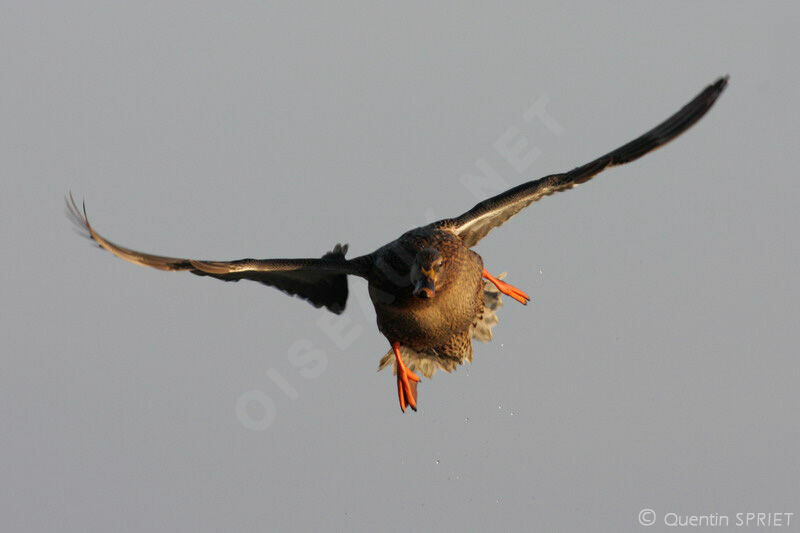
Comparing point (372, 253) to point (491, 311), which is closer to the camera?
point (372, 253)

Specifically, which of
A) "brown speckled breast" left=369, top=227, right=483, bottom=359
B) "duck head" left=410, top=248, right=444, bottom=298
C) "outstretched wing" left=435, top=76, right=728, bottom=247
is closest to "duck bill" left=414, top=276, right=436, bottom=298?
"duck head" left=410, top=248, right=444, bottom=298

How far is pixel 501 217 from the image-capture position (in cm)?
1323

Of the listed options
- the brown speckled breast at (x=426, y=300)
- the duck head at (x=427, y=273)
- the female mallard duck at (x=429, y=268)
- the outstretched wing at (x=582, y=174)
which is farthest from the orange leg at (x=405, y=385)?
the duck head at (x=427, y=273)

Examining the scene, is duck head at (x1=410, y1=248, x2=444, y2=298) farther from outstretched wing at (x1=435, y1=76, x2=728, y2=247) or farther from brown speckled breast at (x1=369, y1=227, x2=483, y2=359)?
outstretched wing at (x1=435, y1=76, x2=728, y2=247)

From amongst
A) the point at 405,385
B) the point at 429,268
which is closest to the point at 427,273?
the point at 429,268

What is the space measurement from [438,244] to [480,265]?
64 cm

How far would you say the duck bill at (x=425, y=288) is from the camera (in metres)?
11.7

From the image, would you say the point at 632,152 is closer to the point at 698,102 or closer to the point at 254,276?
the point at 698,102

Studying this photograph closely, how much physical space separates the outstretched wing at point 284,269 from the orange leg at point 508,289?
1183 mm

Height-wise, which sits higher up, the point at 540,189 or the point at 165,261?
the point at 165,261

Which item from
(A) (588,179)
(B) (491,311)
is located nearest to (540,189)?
(A) (588,179)

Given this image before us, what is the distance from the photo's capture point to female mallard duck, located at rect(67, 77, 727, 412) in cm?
1197

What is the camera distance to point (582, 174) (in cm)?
1254

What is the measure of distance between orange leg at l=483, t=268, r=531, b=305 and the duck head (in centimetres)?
151
